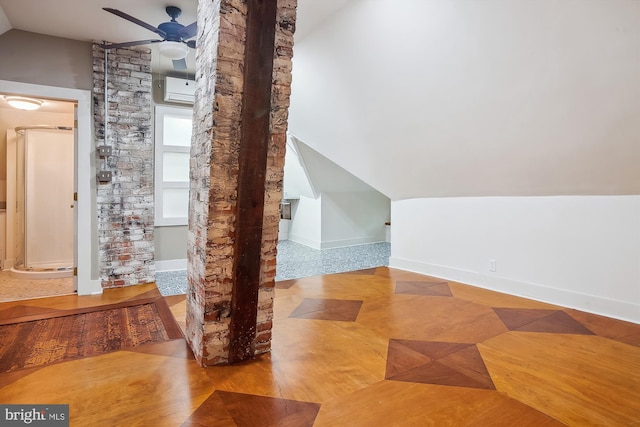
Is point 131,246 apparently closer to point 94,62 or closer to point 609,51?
point 94,62

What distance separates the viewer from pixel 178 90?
Result: 447 centimetres

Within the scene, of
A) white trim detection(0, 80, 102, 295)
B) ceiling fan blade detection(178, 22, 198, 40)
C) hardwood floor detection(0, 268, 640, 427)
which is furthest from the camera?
white trim detection(0, 80, 102, 295)

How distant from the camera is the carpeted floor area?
4184 mm

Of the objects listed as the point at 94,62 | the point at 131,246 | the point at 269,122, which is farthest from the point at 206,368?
the point at 94,62

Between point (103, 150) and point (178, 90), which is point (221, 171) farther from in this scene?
point (178, 90)

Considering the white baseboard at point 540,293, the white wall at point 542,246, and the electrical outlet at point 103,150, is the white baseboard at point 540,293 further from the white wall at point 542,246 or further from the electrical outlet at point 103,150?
the electrical outlet at point 103,150

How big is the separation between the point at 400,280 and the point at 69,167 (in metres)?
4.84

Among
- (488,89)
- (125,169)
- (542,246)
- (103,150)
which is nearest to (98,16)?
→ (103,150)

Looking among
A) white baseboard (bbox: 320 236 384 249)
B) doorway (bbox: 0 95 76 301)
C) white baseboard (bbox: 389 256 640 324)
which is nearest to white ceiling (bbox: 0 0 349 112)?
doorway (bbox: 0 95 76 301)

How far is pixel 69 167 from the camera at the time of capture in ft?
16.3

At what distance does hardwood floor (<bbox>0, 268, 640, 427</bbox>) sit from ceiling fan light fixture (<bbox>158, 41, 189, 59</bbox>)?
222cm

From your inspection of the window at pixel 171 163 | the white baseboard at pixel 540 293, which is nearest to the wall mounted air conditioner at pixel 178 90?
the window at pixel 171 163

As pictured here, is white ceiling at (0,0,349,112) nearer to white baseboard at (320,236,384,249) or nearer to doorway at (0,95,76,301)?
doorway at (0,95,76,301)

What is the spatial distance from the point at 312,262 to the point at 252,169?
3.56 m
